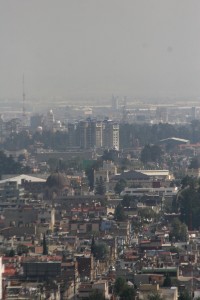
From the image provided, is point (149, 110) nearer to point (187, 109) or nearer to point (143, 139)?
point (187, 109)

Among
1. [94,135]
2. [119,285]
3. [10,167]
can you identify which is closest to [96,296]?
[119,285]

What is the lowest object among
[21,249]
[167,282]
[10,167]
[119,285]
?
[10,167]

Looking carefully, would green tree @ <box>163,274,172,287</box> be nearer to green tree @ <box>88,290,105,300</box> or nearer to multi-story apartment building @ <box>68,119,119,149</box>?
green tree @ <box>88,290,105,300</box>

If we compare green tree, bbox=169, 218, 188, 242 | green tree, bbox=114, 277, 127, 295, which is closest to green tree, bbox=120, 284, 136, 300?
green tree, bbox=114, 277, 127, 295

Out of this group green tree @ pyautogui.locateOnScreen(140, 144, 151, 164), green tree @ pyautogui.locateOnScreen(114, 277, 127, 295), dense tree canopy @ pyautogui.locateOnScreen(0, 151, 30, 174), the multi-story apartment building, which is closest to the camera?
green tree @ pyautogui.locateOnScreen(114, 277, 127, 295)

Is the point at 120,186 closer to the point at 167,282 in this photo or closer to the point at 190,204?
the point at 190,204

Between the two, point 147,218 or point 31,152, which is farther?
point 31,152

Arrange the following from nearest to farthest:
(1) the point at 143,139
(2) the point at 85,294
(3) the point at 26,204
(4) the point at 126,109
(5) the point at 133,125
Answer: (2) the point at 85,294 → (3) the point at 26,204 → (1) the point at 143,139 → (5) the point at 133,125 → (4) the point at 126,109

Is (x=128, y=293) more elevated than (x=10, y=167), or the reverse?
(x=128, y=293)

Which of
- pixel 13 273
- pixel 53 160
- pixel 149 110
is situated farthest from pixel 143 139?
pixel 13 273
